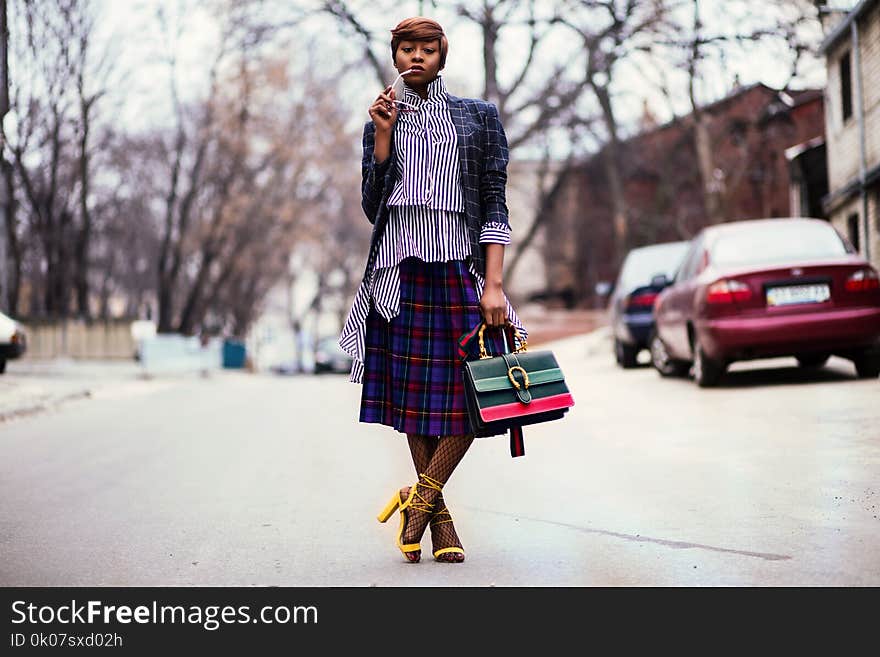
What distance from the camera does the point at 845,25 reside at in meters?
21.4

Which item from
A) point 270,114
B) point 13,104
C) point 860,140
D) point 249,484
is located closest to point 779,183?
point 270,114

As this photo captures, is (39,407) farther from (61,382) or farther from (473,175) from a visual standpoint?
(473,175)

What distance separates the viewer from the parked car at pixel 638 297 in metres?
17.3

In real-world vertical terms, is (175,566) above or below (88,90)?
below

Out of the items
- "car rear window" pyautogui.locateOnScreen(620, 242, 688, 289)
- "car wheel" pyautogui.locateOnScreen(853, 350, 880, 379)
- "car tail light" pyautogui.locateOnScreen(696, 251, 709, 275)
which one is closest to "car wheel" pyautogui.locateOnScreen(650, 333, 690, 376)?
"car tail light" pyautogui.locateOnScreen(696, 251, 709, 275)

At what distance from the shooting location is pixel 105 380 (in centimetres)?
2341

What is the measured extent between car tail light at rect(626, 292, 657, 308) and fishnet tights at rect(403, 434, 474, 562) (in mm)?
13008

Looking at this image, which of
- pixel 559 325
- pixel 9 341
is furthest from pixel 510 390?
pixel 559 325

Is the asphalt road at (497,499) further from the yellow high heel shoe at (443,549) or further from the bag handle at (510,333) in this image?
the bag handle at (510,333)

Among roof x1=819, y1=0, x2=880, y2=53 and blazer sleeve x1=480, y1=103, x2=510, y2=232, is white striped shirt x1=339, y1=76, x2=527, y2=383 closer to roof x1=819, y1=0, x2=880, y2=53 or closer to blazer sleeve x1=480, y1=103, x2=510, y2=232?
blazer sleeve x1=480, y1=103, x2=510, y2=232

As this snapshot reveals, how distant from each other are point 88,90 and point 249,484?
83.6ft

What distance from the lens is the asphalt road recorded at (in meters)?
4.50

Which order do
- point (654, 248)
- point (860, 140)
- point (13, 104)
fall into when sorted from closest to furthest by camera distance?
point (654, 248), point (860, 140), point (13, 104)
